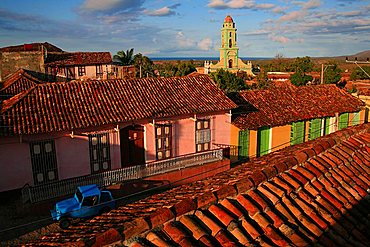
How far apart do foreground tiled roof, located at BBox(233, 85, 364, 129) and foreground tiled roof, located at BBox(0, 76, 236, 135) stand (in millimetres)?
2100

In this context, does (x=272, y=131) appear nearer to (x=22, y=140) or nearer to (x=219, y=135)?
(x=219, y=135)

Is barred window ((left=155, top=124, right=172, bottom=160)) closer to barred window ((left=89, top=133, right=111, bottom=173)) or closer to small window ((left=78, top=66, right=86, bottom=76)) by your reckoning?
barred window ((left=89, top=133, right=111, bottom=173))

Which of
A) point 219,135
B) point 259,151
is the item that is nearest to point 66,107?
point 219,135

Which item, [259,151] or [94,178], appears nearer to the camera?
[94,178]

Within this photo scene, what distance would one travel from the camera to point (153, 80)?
679 inches

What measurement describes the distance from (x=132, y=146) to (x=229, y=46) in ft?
178

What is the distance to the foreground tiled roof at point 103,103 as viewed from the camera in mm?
12469

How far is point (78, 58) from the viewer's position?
114 ft

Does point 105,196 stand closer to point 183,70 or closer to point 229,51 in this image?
point 183,70

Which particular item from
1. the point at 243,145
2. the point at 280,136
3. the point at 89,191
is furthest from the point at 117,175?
the point at 280,136

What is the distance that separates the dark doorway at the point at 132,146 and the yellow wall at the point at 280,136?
781 cm

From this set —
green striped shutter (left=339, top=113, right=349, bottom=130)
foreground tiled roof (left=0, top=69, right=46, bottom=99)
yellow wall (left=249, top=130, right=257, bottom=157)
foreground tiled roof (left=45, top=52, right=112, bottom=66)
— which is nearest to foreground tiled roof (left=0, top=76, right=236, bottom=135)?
yellow wall (left=249, top=130, right=257, bottom=157)

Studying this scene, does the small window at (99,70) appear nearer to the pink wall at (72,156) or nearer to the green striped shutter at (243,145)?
the green striped shutter at (243,145)

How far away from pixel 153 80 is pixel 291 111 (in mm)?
8424
